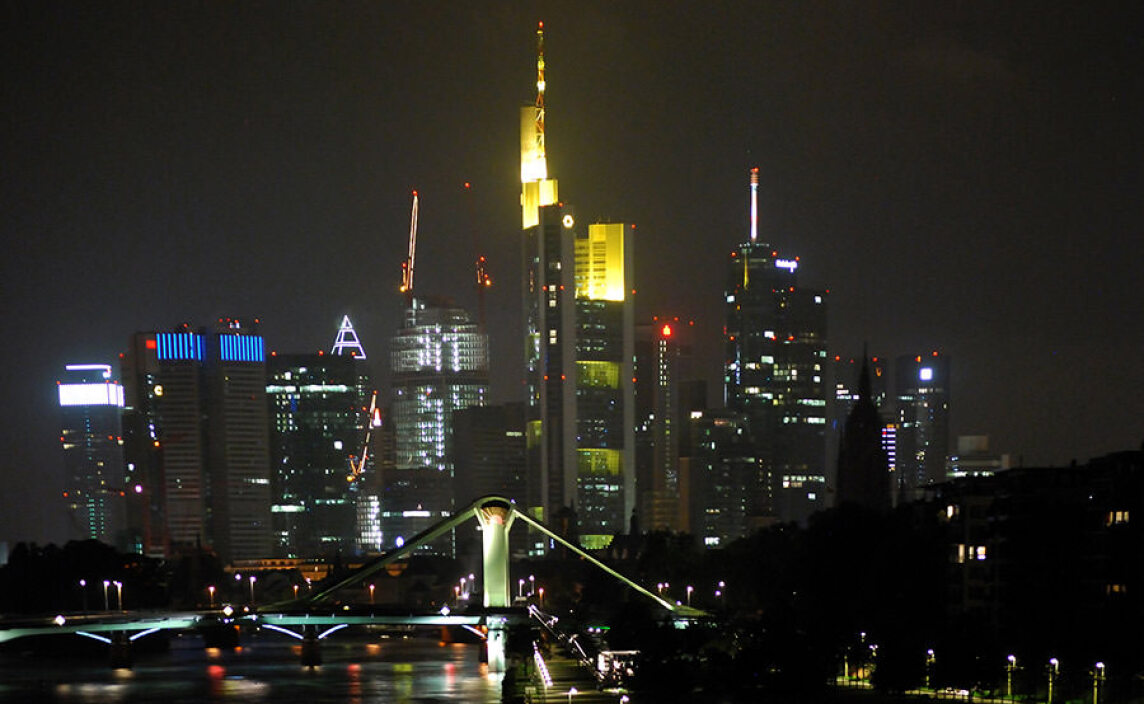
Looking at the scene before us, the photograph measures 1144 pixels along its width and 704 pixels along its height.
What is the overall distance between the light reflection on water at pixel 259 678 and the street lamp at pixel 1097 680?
3195 centimetres

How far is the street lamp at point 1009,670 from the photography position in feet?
279

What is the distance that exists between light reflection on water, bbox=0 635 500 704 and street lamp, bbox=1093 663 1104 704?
31.9 meters

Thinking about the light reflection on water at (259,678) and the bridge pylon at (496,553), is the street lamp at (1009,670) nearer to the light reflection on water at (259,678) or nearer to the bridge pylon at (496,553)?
the light reflection on water at (259,678)

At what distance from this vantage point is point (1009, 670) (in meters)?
86.2

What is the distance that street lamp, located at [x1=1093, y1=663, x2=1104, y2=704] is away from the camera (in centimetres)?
7881

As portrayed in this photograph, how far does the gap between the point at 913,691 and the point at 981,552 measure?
17699 mm

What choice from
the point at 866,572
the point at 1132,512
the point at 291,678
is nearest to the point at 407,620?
the point at 291,678

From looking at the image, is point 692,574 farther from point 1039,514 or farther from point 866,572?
point 1039,514

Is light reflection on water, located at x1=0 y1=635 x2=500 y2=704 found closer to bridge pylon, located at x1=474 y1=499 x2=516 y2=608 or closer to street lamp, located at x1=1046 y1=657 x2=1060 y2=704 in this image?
bridge pylon, located at x1=474 y1=499 x2=516 y2=608

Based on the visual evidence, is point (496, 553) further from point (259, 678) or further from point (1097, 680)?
point (1097, 680)

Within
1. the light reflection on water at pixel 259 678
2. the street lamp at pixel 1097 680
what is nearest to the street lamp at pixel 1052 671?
the street lamp at pixel 1097 680

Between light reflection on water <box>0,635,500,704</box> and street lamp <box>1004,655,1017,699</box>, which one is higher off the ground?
street lamp <box>1004,655,1017,699</box>

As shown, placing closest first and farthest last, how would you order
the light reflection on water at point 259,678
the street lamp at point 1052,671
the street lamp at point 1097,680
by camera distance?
the street lamp at point 1097,680 < the street lamp at point 1052,671 < the light reflection on water at point 259,678

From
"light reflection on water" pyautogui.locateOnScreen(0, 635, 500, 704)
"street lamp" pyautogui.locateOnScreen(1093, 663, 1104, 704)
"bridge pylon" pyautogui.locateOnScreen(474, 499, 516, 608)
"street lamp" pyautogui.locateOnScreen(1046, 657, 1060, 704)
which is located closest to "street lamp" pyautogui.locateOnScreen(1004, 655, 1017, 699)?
"street lamp" pyautogui.locateOnScreen(1046, 657, 1060, 704)
